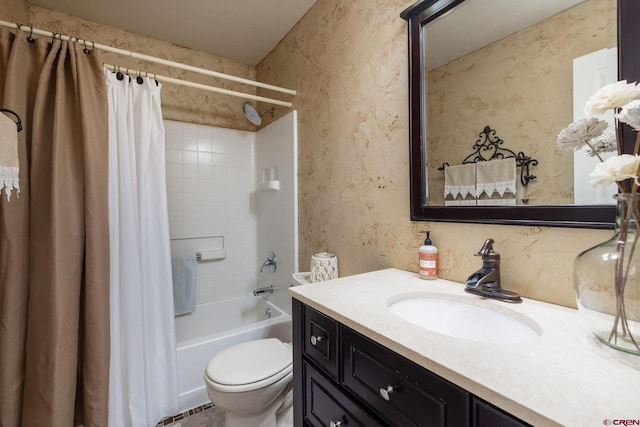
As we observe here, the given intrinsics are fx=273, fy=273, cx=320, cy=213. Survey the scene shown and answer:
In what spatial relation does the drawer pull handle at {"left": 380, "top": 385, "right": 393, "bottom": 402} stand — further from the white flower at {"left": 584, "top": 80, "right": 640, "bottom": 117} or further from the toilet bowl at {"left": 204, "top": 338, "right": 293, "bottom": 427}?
the toilet bowl at {"left": 204, "top": 338, "right": 293, "bottom": 427}

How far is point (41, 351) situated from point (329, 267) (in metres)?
1.35

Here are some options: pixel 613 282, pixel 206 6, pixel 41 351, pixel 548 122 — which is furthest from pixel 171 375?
pixel 206 6

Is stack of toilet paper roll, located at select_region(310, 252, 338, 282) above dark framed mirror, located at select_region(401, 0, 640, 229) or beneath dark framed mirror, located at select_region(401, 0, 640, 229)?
beneath

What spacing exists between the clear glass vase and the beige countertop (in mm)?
32

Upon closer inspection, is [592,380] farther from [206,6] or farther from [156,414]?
[206,6]

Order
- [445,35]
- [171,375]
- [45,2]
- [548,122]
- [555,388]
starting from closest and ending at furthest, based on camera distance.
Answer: [555,388]
[548,122]
[445,35]
[171,375]
[45,2]

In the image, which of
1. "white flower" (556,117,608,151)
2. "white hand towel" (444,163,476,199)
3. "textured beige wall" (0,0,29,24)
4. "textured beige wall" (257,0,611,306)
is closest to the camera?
"white flower" (556,117,608,151)

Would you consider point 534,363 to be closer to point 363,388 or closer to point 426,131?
point 363,388

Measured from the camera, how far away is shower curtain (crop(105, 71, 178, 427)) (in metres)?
1.44

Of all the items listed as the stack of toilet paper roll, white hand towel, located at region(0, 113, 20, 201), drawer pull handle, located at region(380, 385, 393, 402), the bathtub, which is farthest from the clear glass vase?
the bathtub

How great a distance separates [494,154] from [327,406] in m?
0.93

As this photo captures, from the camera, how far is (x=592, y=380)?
421mm

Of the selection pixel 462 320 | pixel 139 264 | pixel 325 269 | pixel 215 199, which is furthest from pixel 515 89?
pixel 215 199

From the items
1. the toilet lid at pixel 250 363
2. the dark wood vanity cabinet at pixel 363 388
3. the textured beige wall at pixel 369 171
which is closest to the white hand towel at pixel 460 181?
the textured beige wall at pixel 369 171
